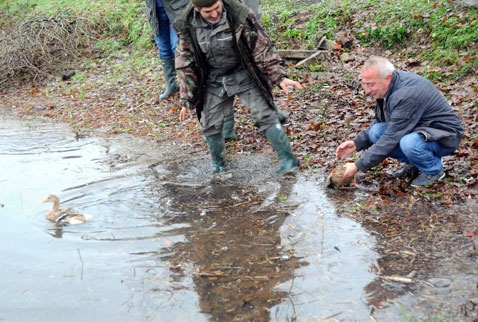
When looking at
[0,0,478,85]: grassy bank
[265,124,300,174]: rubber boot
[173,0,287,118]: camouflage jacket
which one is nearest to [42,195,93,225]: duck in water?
[173,0,287,118]: camouflage jacket

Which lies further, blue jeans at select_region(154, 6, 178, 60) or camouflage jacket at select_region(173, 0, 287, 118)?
blue jeans at select_region(154, 6, 178, 60)

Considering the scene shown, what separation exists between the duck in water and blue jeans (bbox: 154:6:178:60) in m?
4.99

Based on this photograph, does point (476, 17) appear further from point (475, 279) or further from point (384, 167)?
point (475, 279)

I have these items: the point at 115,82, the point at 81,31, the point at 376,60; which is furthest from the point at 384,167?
the point at 81,31

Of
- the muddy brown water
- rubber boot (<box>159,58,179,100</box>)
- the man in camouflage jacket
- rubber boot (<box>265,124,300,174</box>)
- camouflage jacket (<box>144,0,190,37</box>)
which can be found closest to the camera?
the muddy brown water

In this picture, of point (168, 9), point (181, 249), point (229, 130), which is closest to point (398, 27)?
point (229, 130)

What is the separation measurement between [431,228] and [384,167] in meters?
1.67

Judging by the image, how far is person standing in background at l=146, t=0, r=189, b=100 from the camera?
9461mm

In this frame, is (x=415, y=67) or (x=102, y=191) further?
(x=415, y=67)

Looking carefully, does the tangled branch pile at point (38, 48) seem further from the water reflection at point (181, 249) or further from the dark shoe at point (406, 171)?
the dark shoe at point (406, 171)

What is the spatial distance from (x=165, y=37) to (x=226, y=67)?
13.5 ft

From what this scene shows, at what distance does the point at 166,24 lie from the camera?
10.0 metres

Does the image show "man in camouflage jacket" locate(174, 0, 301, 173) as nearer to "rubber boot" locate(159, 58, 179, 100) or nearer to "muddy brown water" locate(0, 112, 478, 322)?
"muddy brown water" locate(0, 112, 478, 322)

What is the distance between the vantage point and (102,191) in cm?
667
